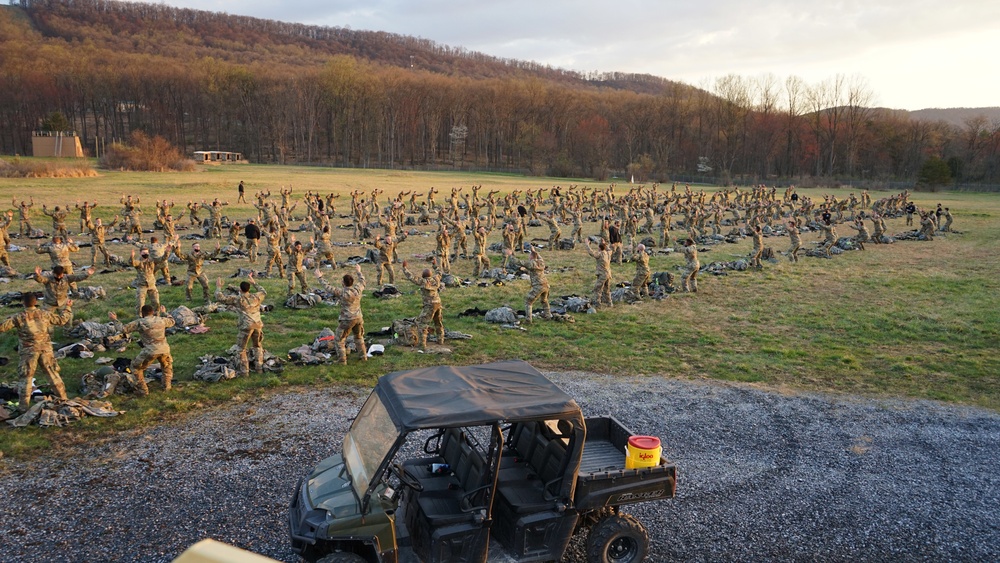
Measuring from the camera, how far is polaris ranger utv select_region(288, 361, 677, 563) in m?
5.93

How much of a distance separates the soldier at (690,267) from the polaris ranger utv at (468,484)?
15.3 m

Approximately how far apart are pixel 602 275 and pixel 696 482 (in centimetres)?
1053

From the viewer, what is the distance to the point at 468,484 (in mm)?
6406

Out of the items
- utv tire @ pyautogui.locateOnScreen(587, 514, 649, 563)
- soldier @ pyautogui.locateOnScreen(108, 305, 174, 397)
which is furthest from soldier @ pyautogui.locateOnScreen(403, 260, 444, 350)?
utv tire @ pyautogui.locateOnScreen(587, 514, 649, 563)

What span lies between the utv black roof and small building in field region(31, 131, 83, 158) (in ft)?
264

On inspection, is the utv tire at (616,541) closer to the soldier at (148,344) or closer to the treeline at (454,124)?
the soldier at (148,344)

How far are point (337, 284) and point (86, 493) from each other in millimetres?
13522

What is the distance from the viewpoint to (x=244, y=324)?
12.9m

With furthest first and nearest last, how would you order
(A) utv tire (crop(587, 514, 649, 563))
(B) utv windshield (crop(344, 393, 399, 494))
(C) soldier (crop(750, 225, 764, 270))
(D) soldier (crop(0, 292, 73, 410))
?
(C) soldier (crop(750, 225, 764, 270))
(D) soldier (crop(0, 292, 73, 410))
(A) utv tire (crop(587, 514, 649, 563))
(B) utv windshield (crop(344, 393, 399, 494))

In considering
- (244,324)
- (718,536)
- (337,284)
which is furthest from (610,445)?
(337,284)

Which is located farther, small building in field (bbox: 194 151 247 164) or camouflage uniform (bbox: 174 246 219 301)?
small building in field (bbox: 194 151 247 164)

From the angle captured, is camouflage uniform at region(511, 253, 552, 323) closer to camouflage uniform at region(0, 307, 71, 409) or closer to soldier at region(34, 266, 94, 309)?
soldier at region(34, 266, 94, 309)

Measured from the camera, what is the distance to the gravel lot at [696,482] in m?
7.60

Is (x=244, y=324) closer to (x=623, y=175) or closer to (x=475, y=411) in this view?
(x=475, y=411)
